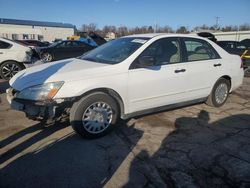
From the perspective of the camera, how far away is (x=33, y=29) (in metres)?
61.4

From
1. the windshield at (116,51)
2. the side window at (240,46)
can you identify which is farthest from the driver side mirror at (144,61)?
the side window at (240,46)

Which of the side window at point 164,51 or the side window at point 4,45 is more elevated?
the side window at point 4,45

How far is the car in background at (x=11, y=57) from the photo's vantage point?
8773 mm

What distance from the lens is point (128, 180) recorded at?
2.93 m

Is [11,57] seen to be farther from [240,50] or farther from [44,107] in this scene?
[240,50]

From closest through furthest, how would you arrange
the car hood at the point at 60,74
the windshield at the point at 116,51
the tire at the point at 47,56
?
the car hood at the point at 60,74 → the windshield at the point at 116,51 → the tire at the point at 47,56

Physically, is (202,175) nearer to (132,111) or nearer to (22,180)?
(132,111)

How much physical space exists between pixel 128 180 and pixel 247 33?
3720 centimetres

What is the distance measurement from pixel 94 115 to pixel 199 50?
270 centimetres

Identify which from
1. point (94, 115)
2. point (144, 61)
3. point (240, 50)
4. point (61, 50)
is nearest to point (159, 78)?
point (144, 61)

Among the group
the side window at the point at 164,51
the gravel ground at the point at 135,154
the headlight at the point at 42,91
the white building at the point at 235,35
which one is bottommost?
the gravel ground at the point at 135,154

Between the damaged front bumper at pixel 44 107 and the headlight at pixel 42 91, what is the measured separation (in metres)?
0.06

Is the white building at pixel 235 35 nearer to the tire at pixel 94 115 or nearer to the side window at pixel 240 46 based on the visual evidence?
the side window at pixel 240 46

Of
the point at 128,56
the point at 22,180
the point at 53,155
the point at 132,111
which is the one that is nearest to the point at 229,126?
the point at 132,111
